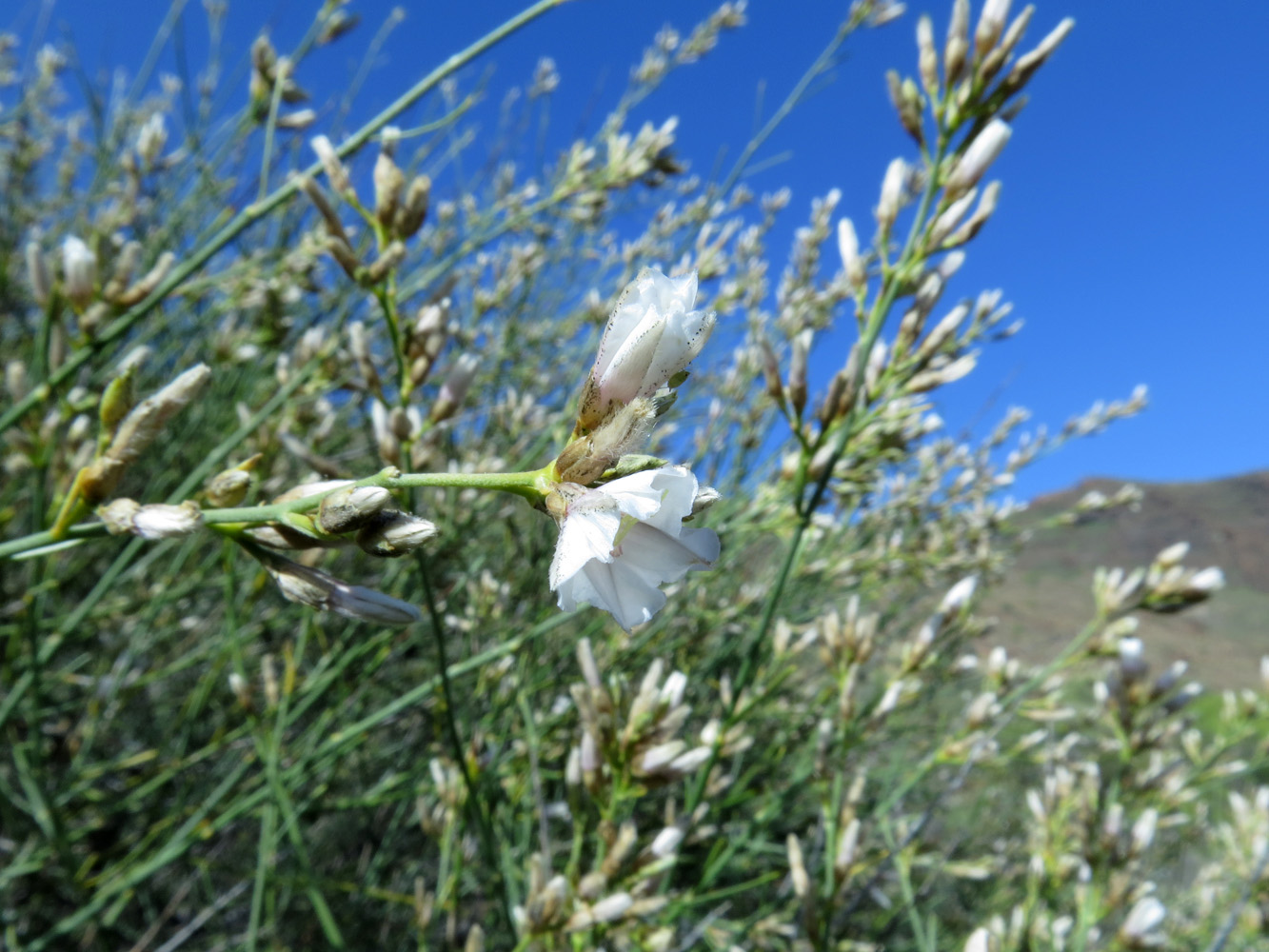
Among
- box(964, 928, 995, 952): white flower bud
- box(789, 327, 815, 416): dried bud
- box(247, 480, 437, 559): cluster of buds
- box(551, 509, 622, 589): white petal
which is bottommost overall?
box(964, 928, 995, 952): white flower bud

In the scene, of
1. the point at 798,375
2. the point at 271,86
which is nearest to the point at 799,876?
the point at 798,375

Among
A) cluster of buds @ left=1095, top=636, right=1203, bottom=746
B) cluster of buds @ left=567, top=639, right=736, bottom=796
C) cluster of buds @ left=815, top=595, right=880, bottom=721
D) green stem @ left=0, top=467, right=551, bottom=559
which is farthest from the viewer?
cluster of buds @ left=1095, top=636, right=1203, bottom=746

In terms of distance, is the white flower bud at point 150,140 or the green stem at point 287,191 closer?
the green stem at point 287,191

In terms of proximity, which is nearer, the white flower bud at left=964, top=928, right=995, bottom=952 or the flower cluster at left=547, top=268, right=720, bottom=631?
the flower cluster at left=547, top=268, right=720, bottom=631

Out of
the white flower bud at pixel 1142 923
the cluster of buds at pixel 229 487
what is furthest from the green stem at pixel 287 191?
the white flower bud at pixel 1142 923

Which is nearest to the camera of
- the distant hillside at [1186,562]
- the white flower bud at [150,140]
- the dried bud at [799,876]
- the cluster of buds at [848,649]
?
the dried bud at [799,876]

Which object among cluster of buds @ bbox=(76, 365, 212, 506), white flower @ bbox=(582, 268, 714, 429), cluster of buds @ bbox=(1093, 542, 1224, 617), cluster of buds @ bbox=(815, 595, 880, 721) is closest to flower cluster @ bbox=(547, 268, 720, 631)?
white flower @ bbox=(582, 268, 714, 429)

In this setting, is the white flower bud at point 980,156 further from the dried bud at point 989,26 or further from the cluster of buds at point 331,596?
the cluster of buds at point 331,596

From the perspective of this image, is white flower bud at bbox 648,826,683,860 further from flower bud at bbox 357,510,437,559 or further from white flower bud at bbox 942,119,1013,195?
white flower bud at bbox 942,119,1013,195
